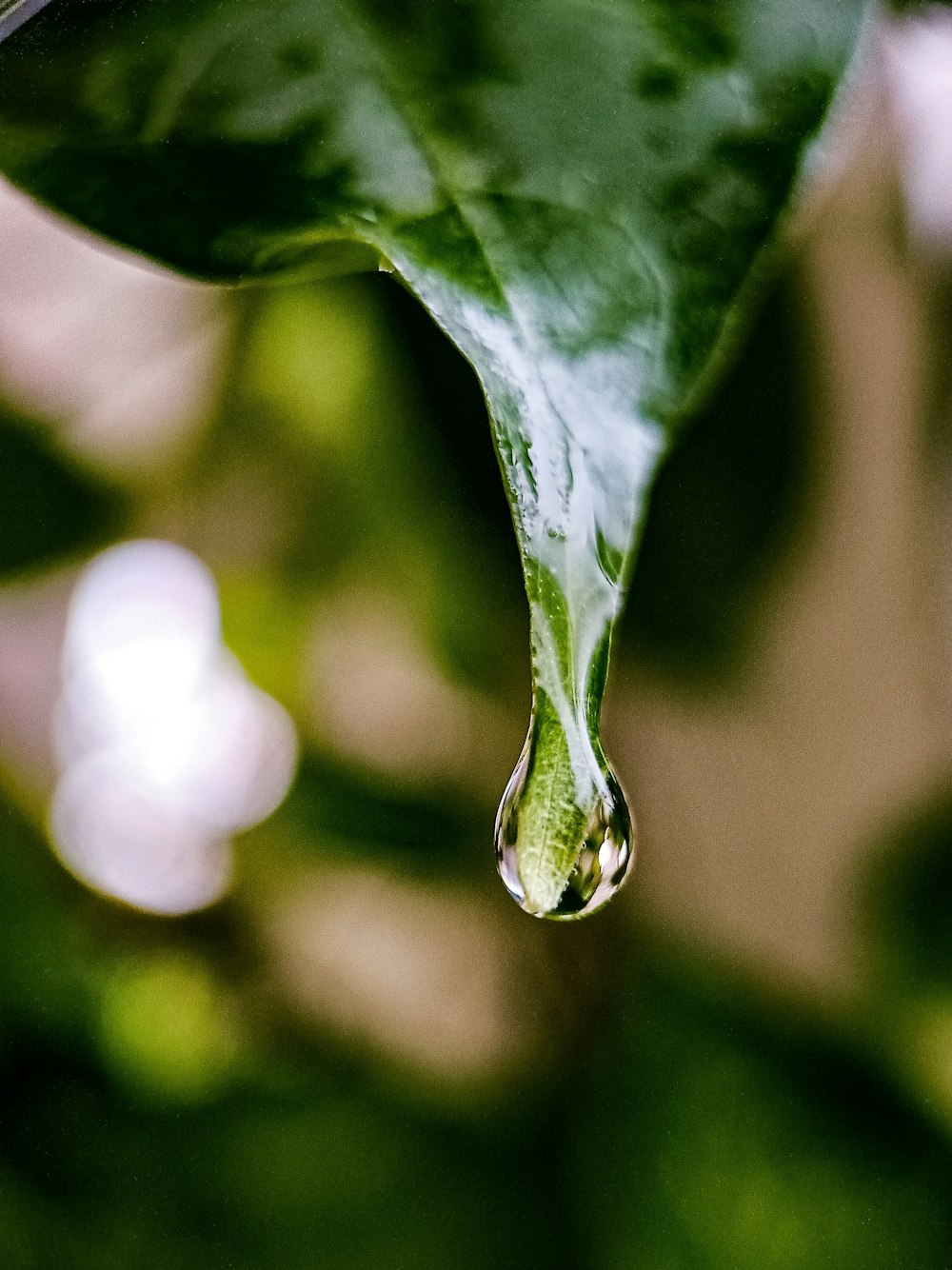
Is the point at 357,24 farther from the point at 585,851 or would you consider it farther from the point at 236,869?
the point at 236,869

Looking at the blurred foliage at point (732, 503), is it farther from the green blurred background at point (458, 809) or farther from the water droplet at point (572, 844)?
the water droplet at point (572, 844)

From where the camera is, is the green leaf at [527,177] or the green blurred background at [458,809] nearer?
the green leaf at [527,177]

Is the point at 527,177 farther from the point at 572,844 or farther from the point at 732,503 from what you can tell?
the point at 732,503

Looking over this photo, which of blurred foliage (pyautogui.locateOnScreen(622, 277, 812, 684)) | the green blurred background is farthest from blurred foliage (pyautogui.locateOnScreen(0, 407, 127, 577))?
blurred foliage (pyautogui.locateOnScreen(622, 277, 812, 684))

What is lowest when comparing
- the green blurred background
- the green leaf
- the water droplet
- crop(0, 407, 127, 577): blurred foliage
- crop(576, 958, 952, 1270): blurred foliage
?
crop(576, 958, 952, 1270): blurred foliage

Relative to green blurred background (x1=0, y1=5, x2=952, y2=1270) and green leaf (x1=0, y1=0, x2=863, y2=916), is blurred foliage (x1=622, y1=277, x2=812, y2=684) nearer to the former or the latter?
green blurred background (x1=0, y1=5, x2=952, y2=1270)

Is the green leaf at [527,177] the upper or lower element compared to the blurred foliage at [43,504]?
upper

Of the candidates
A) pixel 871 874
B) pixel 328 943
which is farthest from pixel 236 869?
pixel 871 874

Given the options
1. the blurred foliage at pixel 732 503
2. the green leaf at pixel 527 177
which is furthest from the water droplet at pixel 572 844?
the blurred foliage at pixel 732 503
